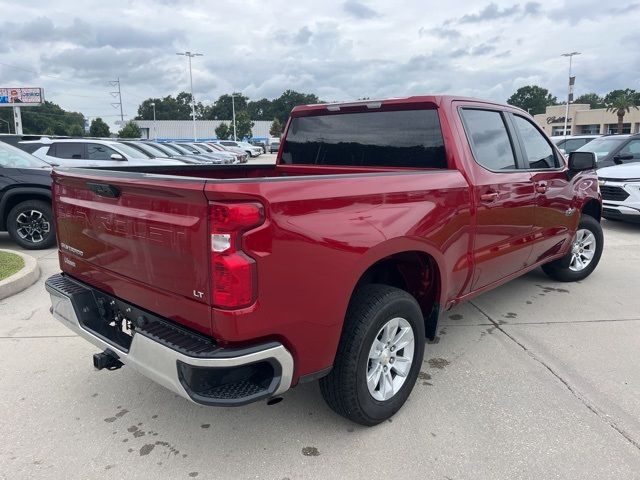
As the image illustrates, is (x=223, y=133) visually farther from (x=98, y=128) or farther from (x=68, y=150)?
(x=68, y=150)

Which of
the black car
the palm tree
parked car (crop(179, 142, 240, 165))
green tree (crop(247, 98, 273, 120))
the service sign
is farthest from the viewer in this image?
green tree (crop(247, 98, 273, 120))

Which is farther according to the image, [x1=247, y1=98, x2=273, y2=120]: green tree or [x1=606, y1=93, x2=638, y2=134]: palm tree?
[x1=247, y1=98, x2=273, y2=120]: green tree

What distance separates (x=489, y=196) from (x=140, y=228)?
95.2 inches

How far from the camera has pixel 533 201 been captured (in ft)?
13.7

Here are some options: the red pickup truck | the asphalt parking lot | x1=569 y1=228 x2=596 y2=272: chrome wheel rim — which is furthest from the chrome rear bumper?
x1=569 y1=228 x2=596 y2=272: chrome wheel rim

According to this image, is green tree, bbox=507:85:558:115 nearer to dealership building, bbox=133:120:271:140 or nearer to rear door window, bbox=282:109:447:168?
dealership building, bbox=133:120:271:140

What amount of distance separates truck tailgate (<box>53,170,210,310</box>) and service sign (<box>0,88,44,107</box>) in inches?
2486

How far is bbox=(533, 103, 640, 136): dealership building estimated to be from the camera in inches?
2717

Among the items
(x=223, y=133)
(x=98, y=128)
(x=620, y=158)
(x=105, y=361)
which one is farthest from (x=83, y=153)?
(x=223, y=133)

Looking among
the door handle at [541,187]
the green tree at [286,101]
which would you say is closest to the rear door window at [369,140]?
the door handle at [541,187]

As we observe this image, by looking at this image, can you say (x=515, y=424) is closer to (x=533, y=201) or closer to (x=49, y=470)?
(x=533, y=201)

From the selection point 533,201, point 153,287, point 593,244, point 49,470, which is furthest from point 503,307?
point 49,470

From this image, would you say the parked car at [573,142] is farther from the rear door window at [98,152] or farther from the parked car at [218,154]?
the parked car at [218,154]

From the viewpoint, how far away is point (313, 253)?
7.58ft
